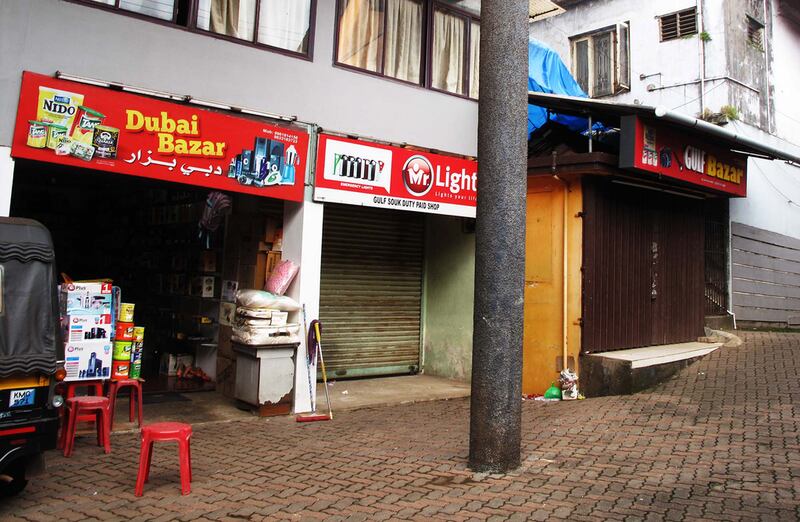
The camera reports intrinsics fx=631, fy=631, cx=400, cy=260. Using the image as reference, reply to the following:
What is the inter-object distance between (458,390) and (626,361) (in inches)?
110

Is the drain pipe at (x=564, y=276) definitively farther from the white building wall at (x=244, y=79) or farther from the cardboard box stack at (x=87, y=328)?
the cardboard box stack at (x=87, y=328)

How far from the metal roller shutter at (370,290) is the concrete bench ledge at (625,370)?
3.54 m

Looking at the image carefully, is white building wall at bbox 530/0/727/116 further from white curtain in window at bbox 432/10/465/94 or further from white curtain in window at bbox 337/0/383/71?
white curtain in window at bbox 337/0/383/71

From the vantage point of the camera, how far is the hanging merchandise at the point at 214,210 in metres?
9.20

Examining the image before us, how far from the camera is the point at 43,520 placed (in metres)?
4.66

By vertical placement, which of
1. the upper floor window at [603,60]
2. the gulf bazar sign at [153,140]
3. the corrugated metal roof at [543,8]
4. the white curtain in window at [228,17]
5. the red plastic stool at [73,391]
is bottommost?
the red plastic stool at [73,391]

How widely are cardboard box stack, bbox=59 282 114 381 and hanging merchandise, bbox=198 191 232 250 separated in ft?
8.80

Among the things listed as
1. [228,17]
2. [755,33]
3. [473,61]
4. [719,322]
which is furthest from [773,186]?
[228,17]

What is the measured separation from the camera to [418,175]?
32.2 feet

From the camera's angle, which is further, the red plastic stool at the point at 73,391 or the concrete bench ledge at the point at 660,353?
the concrete bench ledge at the point at 660,353

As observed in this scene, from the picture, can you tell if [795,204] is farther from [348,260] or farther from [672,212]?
[348,260]

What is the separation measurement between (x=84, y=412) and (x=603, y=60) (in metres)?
14.1

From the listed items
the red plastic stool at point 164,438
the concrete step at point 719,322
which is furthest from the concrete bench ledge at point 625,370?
the red plastic stool at point 164,438

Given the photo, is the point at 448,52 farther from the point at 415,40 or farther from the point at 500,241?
the point at 500,241
